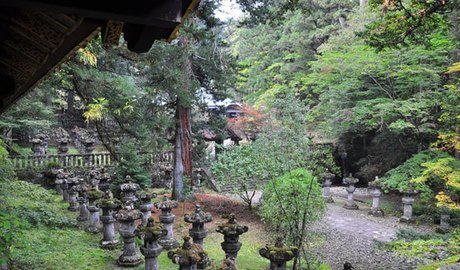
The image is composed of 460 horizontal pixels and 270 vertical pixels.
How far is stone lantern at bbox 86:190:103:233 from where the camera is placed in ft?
32.7

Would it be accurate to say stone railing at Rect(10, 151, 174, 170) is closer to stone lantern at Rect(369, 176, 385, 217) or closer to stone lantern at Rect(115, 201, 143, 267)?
stone lantern at Rect(115, 201, 143, 267)

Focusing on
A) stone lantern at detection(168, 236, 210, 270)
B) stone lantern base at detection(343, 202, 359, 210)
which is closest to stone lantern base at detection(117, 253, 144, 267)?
stone lantern at detection(168, 236, 210, 270)

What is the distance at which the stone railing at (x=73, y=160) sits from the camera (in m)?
15.8

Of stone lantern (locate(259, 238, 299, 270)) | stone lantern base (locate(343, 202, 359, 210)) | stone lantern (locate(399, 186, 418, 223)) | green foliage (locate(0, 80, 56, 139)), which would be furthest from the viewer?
stone lantern base (locate(343, 202, 359, 210))

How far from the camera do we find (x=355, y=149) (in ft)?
69.8

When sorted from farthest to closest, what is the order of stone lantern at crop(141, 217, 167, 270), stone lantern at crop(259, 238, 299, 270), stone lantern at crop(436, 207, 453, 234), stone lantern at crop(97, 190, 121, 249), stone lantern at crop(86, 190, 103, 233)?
1. stone lantern at crop(436, 207, 453, 234)
2. stone lantern at crop(86, 190, 103, 233)
3. stone lantern at crop(97, 190, 121, 249)
4. stone lantern at crop(141, 217, 167, 270)
5. stone lantern at crop(259, 238, 299, 270)

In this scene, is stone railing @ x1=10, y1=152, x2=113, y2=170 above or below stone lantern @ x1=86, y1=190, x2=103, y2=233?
above

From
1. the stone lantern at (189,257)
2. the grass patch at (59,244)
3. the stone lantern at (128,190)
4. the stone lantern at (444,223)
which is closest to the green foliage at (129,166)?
the grass patch at (59,244)

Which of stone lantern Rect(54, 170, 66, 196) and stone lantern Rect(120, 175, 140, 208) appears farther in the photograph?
stone lantern Rect(54, 170, 66, 196)

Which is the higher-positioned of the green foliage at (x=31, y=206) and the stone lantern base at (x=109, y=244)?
the green foliage at (x=31, y=206)

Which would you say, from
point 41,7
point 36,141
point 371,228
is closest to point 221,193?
point 371,228

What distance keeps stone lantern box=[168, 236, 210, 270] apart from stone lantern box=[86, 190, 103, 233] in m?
5.26

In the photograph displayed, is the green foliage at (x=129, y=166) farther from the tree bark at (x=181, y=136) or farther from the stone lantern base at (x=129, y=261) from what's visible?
the stone lantern base at (x=129, y=261)

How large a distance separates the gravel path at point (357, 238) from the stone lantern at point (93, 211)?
20.4 feet
